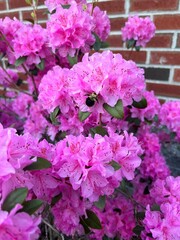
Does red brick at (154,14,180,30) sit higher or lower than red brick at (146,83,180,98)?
higher

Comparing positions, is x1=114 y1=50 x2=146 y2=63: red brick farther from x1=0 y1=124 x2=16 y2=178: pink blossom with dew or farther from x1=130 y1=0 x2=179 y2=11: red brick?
x1=0 y1=124 x2=16 y2=178: pink blossom with dew

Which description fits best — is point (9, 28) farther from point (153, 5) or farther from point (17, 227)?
point (17, 227)

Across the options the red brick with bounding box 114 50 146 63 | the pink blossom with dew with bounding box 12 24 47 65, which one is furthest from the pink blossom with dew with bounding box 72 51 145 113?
the red brick with bounding box 114 50 146 63

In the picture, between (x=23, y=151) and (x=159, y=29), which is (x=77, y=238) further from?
(x=159, y=29)

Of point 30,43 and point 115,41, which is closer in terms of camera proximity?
point 30,43

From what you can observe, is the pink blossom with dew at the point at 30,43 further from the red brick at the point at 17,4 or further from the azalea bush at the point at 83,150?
the red brick at the point at 17,4

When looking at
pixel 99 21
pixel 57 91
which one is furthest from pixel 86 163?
Answer: pixel 99 21

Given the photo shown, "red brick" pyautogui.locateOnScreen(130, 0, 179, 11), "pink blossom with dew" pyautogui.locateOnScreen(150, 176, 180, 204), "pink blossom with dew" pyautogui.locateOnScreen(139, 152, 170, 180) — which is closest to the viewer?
"pink blossom with dew" pyautogui.locateOnScreen(150, 176, 180, 204)

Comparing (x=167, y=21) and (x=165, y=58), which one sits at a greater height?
(x=167, y=21)
